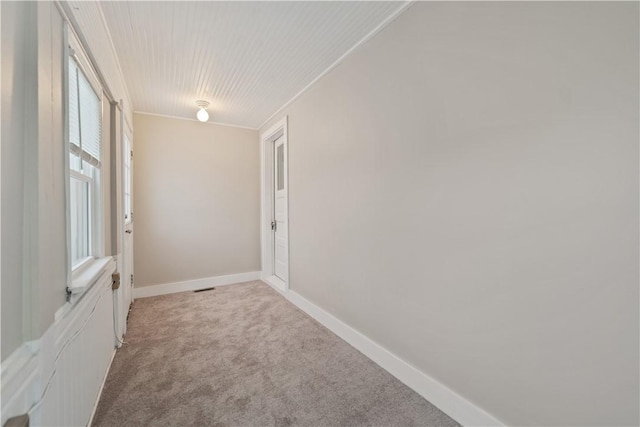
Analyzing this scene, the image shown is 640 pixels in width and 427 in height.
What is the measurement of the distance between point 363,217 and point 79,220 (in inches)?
76.4

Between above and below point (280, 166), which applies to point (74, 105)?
below

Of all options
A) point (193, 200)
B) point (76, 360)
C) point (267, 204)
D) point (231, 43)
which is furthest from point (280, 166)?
point (76, 360)

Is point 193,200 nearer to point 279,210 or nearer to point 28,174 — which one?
point 279,210

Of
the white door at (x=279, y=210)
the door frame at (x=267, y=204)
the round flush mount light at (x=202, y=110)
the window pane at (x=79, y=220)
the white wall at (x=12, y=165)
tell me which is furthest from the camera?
the door frame at (x=267, y=204)

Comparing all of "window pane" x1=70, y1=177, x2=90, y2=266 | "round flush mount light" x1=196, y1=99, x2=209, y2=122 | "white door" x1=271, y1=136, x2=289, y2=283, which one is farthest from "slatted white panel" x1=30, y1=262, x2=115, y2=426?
"white door" x1=271, y1=136, x2=289, y2=283

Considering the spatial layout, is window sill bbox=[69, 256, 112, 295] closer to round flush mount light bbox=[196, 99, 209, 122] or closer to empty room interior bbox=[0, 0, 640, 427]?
empty room interior bbox=[0, 0, 640, 427]

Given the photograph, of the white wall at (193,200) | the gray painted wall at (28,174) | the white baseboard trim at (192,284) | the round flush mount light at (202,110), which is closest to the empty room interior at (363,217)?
the gray painted wall at (28,174)

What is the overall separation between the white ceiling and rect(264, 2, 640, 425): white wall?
36 cm

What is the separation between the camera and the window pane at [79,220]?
149cm

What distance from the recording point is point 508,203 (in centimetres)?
125

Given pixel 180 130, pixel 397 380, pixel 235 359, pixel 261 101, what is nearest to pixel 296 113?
pixel 261 101

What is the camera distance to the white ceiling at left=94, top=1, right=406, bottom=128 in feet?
5.61

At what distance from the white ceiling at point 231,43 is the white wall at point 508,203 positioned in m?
0.36

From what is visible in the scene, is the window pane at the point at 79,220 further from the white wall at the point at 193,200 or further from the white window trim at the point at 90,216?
the white wall at the point at 193,200
